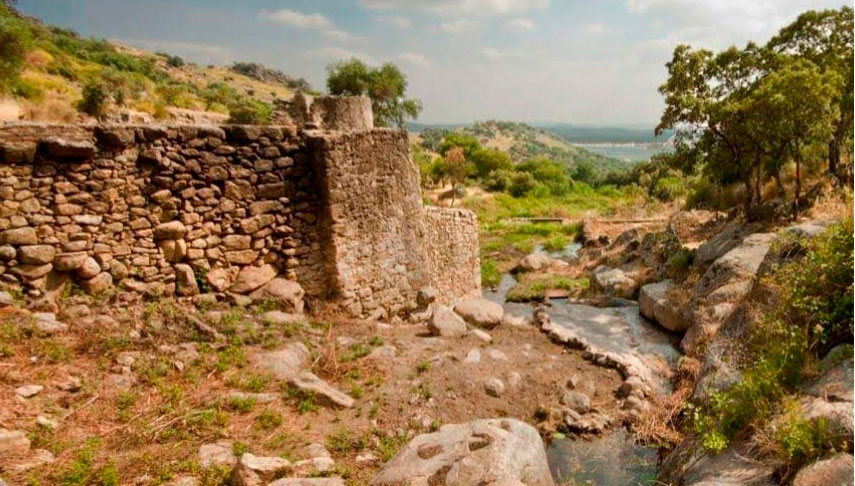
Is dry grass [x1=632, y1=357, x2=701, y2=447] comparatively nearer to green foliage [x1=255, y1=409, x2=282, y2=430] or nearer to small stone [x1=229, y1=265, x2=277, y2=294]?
green foliage [x1=255, y1=409, x2=282, y2=430]

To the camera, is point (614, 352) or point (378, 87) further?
point (378, 87)

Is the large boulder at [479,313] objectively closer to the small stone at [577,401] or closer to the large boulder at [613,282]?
the small stone at [577,401]

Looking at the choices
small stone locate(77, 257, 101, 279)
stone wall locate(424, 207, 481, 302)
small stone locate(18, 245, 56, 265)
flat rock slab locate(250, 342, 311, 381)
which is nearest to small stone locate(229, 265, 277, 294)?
flat rock slab locate(250, 342, 311, 381)

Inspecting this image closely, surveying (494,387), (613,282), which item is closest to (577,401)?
(494,387)

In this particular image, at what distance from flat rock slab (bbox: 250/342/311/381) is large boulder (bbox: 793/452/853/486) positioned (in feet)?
15.0

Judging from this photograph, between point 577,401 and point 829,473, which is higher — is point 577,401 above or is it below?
below

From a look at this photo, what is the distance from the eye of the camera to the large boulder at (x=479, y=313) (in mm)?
9430

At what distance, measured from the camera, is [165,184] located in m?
6.64

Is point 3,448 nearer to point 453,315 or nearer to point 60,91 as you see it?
point 453,315

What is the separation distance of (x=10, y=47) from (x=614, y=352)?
2135 centimetres

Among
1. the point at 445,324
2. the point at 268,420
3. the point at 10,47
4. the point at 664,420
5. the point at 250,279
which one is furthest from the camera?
the point at 10,47

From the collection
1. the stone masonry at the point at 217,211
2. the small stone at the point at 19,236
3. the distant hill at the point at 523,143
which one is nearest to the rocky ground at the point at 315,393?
the stone masonry at the point at 217,211

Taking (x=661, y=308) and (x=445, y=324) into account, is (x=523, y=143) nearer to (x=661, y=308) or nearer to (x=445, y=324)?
(x=661, y=308)

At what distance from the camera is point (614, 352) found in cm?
927
